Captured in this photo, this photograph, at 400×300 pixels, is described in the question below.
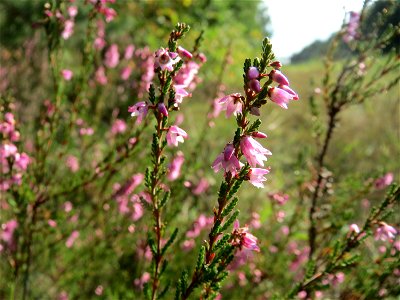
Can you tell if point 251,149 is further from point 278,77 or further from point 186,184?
point 186,184

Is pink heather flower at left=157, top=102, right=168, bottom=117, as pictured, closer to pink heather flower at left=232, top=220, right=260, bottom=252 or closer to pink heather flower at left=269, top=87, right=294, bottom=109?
pink heather flower at left=269, top=87, right=294, bottom=109

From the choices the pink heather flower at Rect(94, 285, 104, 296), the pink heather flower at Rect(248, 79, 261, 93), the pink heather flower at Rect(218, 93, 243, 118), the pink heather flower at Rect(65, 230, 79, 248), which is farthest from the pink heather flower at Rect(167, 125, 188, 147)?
the pink heather flower at Rect(65, 230, 79, 248)

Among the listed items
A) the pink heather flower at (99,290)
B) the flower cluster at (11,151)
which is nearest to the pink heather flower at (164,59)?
the flower cluster at (11,151)

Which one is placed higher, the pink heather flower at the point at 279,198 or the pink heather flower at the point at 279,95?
the pink heather flower at the point at 279,198

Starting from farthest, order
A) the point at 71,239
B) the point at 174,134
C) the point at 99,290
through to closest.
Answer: the point at 71,239, the point at 99,290, the point at 174,134

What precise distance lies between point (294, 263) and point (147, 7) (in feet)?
22.9

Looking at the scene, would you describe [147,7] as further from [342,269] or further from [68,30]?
[342,269]

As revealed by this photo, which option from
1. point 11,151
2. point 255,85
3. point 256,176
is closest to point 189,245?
point 11,151

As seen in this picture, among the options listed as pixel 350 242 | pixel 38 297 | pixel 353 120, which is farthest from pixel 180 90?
pixel 353 120

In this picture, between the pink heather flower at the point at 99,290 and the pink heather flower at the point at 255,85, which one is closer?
the pink heather flower at the point at 255,85

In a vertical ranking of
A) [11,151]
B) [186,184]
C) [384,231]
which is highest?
[11,151]

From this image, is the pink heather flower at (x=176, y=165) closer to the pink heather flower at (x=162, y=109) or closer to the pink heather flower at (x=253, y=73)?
the pink heather flower at (x=162, y=109)

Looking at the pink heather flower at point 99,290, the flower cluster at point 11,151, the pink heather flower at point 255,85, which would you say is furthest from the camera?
the pink heather flower at point 99,290

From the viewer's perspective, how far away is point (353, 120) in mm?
14570
